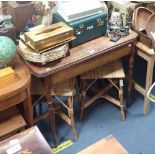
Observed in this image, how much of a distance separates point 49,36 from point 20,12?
0.43 meters

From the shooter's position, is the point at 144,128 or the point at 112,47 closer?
the point at 112,47

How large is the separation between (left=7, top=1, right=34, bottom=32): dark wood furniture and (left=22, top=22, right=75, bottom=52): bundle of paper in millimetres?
288

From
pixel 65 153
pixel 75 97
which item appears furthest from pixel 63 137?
pixel 75 97

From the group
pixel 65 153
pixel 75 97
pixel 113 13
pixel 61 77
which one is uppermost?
pixel 113 13

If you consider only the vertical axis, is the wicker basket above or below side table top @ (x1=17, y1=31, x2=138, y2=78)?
above

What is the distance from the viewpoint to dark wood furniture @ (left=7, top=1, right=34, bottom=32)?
1887 millimetres

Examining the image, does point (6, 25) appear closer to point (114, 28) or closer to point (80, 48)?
point (80, 48)

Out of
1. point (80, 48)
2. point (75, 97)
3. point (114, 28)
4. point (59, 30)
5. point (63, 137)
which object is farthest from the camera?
point (75, 97)

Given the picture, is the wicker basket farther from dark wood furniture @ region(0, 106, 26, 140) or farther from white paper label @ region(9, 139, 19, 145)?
white paper label @ region(9, 139, 19, 145)

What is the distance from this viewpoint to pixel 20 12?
74.9 inches

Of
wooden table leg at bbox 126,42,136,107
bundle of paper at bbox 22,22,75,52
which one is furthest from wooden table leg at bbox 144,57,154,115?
bundle of paper at bbox 22,22,75,52

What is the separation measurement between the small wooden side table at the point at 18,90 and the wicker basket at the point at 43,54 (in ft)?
0.23

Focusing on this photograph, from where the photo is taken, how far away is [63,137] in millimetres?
2090

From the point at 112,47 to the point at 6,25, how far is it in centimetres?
70
